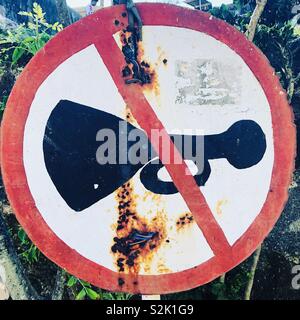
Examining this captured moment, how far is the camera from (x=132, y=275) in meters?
0.75

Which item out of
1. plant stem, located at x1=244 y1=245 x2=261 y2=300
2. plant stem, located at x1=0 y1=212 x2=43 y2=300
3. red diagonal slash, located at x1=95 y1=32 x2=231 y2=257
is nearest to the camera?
red diagonal slash, located at x1=95 y1=32 x2=231 y2=257

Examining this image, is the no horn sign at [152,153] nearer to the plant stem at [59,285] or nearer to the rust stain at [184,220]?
the rust stain at [184,220]

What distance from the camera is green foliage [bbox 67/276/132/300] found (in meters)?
1.02

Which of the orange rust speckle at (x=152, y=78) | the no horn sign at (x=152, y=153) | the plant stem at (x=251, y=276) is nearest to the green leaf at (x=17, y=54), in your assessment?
the no horn sign at (x=152, y=153)

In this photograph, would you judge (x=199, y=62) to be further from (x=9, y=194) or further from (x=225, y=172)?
(x=9, y=194)

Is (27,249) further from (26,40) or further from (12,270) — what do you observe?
(26,40)

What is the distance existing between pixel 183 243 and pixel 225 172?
200 mm

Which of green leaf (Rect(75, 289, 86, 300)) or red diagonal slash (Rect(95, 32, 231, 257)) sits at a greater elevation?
red diagonal slash (Rect(95, 32, 231, 257))

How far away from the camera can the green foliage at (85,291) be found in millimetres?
1019

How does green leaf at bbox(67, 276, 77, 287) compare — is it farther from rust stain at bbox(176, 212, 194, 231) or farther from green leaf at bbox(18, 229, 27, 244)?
rust stain at bbox(176, 212, 194, 231)

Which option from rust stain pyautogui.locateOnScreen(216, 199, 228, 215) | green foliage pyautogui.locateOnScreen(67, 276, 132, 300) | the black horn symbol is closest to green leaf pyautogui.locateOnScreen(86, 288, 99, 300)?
green foliage pyautogui.locateOnScreen(67, 276, 132, 300)

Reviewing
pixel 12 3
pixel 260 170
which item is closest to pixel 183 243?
pixel 260 170

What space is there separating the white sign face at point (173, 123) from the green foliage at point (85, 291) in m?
0.35

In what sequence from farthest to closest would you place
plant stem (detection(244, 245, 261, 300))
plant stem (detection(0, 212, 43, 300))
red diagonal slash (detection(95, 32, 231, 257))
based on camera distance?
plant stem (detection(244, 245, 261, 300))
plant stem (detection(0, 212, 43, 300))
red diagonal slash (detection(95, 32, 231, 257))
